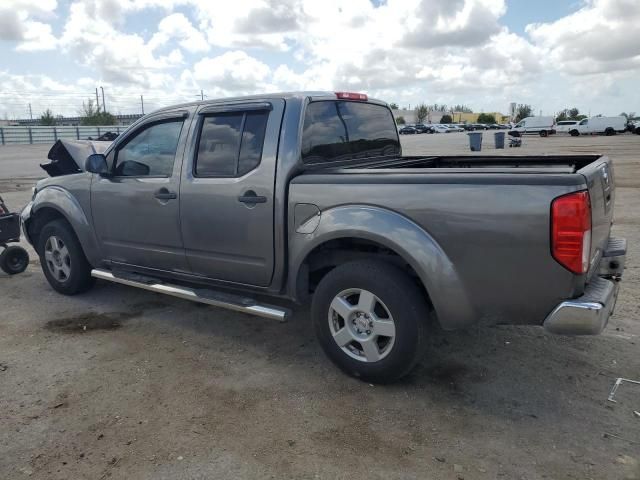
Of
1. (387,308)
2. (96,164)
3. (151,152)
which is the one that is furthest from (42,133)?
(387,308)

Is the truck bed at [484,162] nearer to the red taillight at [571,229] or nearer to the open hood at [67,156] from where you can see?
the red taillight at [571,229]

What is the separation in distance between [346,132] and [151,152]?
5.48 feet

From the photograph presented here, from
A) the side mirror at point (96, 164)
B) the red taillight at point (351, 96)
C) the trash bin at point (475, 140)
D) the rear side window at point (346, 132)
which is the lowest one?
the side mirror at point (96, 164)

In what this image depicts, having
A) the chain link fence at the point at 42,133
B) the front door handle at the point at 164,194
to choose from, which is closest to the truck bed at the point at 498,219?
the front door handle at the point at 164,194

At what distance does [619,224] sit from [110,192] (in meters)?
7.27

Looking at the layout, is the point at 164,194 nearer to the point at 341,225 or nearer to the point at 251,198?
the point at 251,198

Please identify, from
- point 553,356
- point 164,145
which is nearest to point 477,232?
point 553,356

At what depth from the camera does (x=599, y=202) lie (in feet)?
10.2

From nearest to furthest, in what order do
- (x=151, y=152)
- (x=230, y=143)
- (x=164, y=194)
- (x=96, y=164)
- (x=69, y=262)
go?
(x=230, y=143), (x=164, y=194), (x=151, y=152), (x=96, y=164), (x=69, y=262)

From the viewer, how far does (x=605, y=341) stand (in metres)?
4.11

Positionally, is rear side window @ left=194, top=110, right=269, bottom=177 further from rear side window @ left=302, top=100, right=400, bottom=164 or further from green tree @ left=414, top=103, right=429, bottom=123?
green tree @ left=414, top=103, right=429, bottom=123

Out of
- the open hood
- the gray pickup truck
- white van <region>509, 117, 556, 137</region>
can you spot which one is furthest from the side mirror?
white van <region>509, 117, 556, 137</region>

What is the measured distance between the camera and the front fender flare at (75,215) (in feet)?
16.5

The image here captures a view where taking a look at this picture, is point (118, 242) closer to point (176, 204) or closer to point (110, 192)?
point (110, 192)
